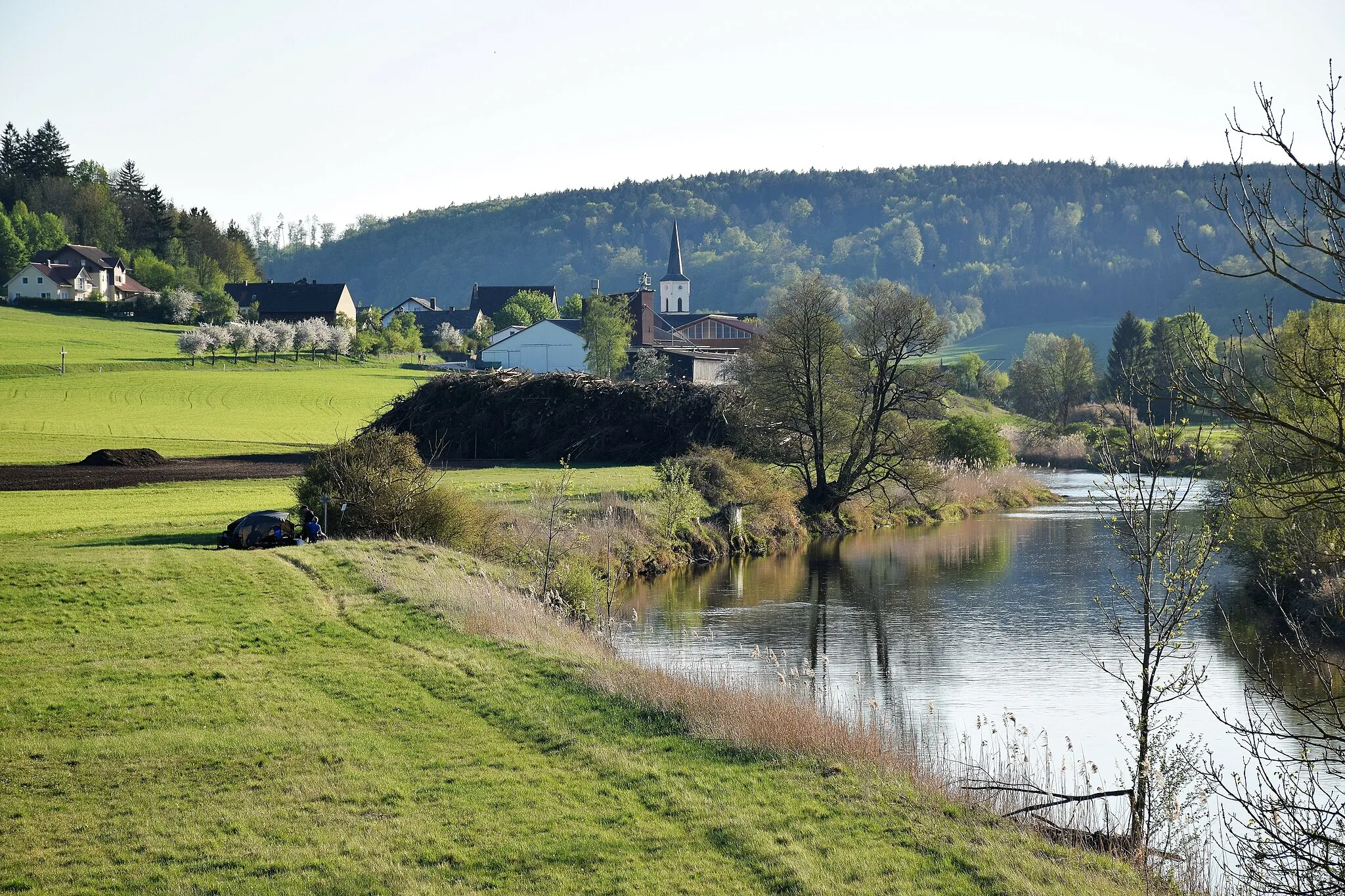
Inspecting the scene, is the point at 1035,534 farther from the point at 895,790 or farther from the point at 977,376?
the point at 977,376

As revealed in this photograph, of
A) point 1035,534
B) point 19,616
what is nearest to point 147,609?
point 19,616

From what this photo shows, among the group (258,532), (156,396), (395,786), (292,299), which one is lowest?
(395,786)

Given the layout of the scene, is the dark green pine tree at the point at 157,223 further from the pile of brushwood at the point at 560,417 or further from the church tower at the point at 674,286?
the pile of brushwood at the point at 560,417

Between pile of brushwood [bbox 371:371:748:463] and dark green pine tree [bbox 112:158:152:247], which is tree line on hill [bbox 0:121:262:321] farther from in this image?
pile of brushwood [bbox 371:371:748:463]

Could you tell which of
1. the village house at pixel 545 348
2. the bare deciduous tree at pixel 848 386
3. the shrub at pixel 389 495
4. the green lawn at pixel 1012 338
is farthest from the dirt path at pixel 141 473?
the green lawn at pixel 1012 338

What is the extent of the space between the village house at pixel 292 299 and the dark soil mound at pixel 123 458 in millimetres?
88887

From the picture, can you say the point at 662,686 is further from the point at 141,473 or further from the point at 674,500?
the point at 141,473

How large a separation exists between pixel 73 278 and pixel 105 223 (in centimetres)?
1882

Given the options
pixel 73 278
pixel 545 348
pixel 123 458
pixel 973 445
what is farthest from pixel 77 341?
pixel 973 445

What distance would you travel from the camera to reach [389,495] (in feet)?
87.4

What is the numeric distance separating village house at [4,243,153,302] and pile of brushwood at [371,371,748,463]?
74569 millimetres

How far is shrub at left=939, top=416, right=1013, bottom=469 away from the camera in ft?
185

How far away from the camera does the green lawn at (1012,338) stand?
169750mm

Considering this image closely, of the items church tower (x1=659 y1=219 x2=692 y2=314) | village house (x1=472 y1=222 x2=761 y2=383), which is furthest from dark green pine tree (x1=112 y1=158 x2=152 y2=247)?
church tower (x1=659 y1=219 x2=692 y2=314)
